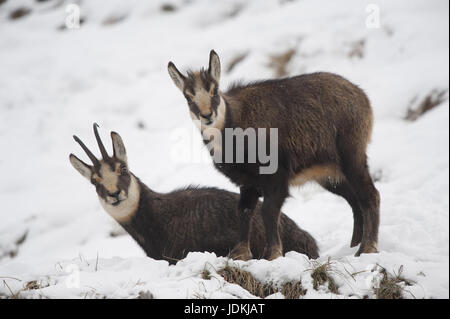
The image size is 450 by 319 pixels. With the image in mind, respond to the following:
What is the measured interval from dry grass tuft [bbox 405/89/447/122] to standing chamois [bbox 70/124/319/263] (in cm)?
538

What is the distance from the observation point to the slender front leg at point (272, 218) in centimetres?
633

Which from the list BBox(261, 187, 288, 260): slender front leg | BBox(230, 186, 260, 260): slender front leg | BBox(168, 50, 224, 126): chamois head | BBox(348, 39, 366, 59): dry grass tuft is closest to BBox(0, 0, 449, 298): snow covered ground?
BBox(348, 39, 366, 59): dry grass tuft

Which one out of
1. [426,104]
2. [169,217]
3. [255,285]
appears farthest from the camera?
[426,104]

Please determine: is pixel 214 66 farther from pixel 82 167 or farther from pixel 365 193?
pixel 365 193

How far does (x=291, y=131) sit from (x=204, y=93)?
1.05 meters

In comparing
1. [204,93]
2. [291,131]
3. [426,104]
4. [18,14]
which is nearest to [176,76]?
[204,93]

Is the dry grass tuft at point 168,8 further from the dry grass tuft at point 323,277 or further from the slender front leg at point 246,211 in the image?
the dry grass tuft at point 323,277

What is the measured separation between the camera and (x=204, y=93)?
20.4 feet

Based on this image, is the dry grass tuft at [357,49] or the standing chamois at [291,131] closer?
the standing chamois at [291,131]

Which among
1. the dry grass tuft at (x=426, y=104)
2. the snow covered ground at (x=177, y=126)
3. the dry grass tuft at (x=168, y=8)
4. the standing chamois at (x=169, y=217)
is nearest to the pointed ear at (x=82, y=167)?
the standing chamois at (x=169, y=217)

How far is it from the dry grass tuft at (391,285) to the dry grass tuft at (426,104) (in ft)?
21.6

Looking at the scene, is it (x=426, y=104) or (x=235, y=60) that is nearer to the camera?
(x=426, y=104)

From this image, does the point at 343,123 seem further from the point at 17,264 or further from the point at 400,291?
the point at 17,264

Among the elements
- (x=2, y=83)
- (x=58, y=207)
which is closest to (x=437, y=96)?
(x=58, y=207)
